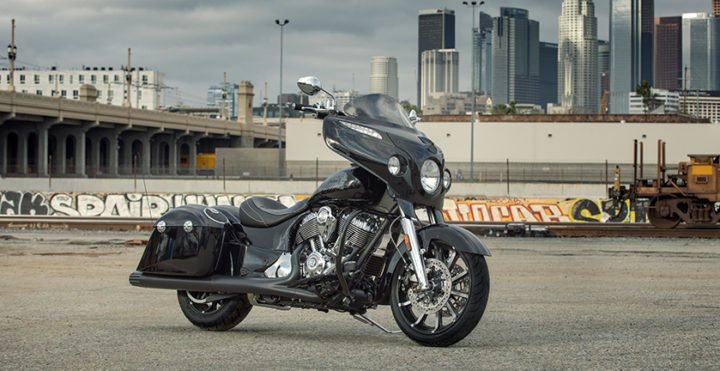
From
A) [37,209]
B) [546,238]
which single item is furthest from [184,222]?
[37,209]

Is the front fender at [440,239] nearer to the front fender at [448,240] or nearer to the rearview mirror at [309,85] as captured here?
the front fender at [448,240]

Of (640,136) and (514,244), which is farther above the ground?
(640,136)

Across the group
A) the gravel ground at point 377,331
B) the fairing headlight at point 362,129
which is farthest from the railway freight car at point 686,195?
the fairing headlight at point 362,129

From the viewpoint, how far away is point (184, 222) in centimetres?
1013

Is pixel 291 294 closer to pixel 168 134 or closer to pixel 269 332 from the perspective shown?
pixel 269 332

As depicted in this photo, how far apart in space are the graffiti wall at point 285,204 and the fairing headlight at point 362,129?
28571 mm

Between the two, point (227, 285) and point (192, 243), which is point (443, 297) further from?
point (192, 243)

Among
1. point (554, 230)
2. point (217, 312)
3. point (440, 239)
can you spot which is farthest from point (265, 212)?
point (554, 230)

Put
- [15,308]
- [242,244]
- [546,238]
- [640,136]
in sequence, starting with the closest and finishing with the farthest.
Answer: [242,244] < [15,308] < [546,238] < [640,136]

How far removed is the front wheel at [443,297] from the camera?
8430mm

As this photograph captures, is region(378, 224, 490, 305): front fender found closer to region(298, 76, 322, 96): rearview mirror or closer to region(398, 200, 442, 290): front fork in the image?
region(398, 200, 442, 290): front fork

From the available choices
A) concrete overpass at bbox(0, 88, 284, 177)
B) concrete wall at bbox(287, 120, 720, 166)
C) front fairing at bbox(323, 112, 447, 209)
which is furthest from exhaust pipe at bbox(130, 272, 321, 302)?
concrete wall at bbox(287, 120, 720, 166)

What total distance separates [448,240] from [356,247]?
0.88 m

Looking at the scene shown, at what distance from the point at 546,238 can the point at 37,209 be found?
23.2 m
